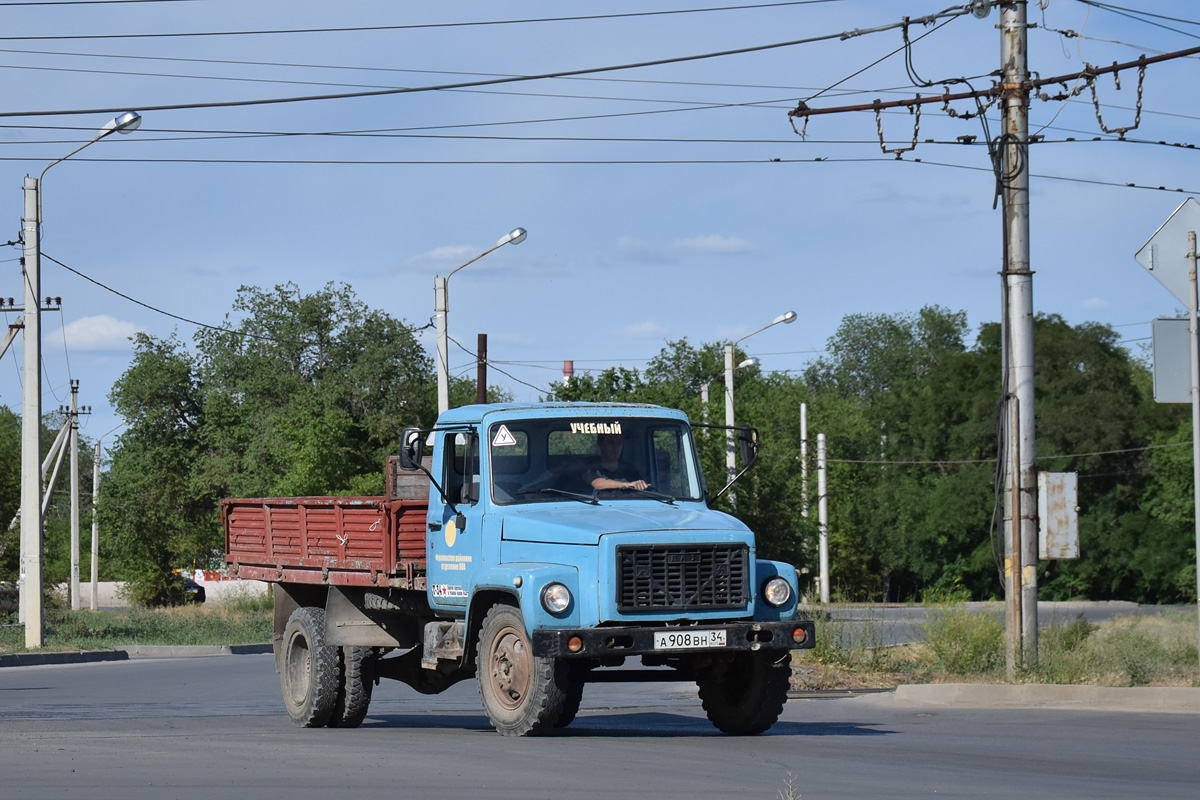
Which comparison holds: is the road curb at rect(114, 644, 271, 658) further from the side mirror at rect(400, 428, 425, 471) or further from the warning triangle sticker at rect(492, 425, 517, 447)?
the warning triangle sticker at rect(492, 425, 517, 447)

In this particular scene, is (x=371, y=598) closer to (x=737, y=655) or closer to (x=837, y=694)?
(x=737, y=655)

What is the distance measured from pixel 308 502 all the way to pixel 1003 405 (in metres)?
7.43

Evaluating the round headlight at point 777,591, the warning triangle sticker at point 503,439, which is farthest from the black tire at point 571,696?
the warning triangle sticker at point 503,439

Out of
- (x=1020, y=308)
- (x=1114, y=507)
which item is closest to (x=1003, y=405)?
(x=1020, y=308)

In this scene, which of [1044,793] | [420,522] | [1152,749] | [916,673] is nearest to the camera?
[1044,793]

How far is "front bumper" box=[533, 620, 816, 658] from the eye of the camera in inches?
410

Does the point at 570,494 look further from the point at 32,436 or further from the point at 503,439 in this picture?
the point at 32,436

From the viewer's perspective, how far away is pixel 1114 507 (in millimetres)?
61031

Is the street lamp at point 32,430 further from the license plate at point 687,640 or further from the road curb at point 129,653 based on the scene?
the license plate at point 687,640

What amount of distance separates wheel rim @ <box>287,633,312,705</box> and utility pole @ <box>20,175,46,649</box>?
45.8 ft

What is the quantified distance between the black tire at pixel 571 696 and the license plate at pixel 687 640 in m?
0.76

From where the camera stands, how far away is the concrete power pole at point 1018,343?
15461 mm

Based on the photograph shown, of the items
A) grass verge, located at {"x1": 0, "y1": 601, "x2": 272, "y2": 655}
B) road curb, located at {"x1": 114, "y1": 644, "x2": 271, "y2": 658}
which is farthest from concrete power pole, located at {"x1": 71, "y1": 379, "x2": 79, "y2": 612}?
road curb, located at {"x1": 114, "y1": 644, "x2": 271, "y2": 658}

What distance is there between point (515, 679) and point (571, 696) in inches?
17.0
